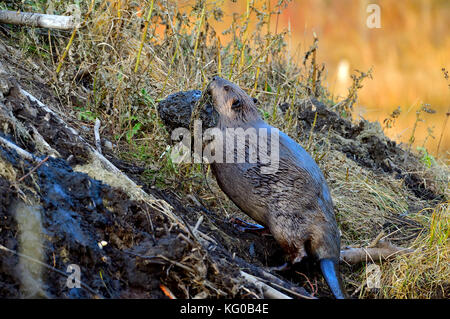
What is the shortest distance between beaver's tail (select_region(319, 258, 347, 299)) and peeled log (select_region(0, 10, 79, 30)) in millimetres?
2394

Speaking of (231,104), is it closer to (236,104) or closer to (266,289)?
(236,104)

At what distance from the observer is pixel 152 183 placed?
11.0ft

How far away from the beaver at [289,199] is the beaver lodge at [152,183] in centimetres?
19

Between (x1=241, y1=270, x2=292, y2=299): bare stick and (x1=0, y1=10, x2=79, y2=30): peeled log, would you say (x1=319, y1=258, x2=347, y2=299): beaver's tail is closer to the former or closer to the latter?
(x1=241, y1=270, x2=292, y2=299): bare stick

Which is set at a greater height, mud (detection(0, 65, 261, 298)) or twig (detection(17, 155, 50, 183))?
twig (detection(17, 155, 50, 183))

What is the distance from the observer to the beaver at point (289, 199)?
3.02 meters

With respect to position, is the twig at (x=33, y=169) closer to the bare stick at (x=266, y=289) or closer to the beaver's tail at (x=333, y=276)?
the bare stick at (x=266, y=289)

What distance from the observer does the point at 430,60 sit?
24.8 feet

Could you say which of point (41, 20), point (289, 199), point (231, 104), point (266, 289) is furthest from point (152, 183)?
point (41, 20)

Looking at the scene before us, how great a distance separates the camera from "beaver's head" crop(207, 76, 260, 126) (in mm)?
3371

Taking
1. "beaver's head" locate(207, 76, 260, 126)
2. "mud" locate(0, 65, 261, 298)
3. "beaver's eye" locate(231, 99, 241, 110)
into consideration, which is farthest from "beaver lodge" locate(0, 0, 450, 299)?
"beaver's eye" locate(231, 99, 241, 110)

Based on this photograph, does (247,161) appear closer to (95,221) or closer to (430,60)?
(95,221)

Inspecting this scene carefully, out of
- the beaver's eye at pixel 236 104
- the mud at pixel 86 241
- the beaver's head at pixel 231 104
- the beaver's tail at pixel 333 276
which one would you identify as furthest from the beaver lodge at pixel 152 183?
the beaver's eye at pixel 236 104

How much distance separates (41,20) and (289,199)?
2.27 metres
